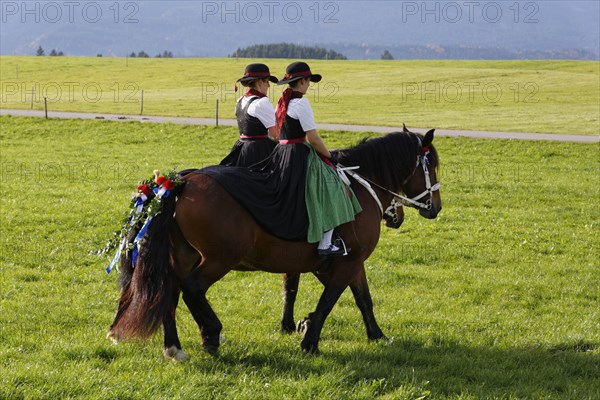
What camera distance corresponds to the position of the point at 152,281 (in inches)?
288

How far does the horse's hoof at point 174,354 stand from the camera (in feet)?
24.1

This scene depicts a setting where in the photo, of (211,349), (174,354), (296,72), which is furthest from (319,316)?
(296,72)

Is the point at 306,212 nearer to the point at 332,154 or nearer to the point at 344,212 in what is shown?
the point at 344,212

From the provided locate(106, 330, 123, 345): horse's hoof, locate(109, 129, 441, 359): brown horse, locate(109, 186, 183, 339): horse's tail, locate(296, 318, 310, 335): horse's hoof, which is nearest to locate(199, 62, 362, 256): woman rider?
locate(109, 129, 441, 359): brown horse

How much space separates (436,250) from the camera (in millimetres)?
13336

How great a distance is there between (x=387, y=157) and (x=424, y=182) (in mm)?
693

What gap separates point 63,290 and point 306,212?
4.27 m

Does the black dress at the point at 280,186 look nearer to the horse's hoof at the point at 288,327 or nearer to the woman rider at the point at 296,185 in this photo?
the woman rider at the point at 296,185

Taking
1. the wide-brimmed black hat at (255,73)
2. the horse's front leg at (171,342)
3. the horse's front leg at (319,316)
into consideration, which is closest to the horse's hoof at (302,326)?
the horse's front leg at (319,316)

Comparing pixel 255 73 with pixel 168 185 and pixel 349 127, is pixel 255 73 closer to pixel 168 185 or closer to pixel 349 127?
pixel 168 185

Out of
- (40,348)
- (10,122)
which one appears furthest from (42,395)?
(10,122)

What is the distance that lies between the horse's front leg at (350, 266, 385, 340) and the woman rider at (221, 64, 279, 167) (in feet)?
6.14

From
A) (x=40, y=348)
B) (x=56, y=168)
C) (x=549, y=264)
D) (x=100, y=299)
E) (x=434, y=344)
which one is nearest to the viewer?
(x=40, y=348)

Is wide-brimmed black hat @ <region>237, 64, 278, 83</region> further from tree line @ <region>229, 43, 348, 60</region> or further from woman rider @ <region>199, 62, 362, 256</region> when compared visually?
tree line @ <region>229, 43, 348, 60</region>
